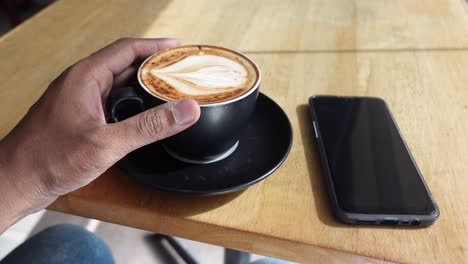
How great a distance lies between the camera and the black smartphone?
0.40m

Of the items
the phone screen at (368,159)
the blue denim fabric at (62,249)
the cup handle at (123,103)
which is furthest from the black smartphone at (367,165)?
the blue denim fabric at (62,249)

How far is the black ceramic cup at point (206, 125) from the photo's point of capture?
42cm

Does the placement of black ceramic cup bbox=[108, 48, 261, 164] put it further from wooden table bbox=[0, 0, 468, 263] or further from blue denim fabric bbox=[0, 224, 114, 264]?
blue denim fabric bbox=[0, 224, 114, 264]

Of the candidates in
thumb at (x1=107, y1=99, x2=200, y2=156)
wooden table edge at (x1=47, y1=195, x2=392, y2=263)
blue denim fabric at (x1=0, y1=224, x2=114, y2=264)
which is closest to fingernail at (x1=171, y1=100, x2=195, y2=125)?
thumb at (x1=107, y1=99, x2=200, y2=156)

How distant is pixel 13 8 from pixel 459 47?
2.23m

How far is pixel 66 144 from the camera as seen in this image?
41cm

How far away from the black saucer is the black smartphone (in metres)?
0.06

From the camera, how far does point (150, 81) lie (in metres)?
0.47

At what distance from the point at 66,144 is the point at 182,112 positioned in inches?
5.0

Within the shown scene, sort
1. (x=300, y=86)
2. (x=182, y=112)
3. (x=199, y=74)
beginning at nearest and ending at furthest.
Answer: (x=182, y=112)
(x=199, y=74)
(x=300, y=86)

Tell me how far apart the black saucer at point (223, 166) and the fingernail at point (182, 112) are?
2.8 inches

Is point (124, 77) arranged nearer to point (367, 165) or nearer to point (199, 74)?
point (199, 74)

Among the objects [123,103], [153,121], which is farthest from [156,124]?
[123,103]

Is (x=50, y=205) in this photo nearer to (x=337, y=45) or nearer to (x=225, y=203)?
(x=225, y=203)
